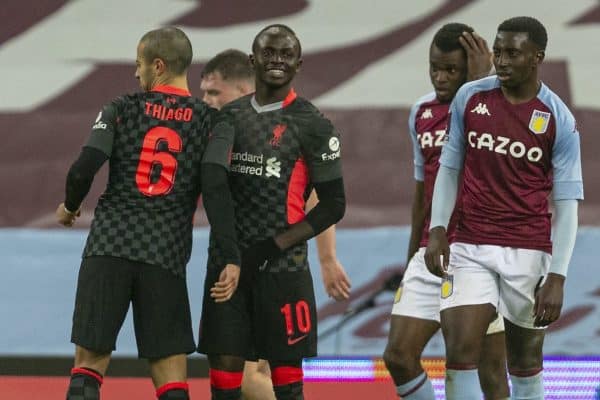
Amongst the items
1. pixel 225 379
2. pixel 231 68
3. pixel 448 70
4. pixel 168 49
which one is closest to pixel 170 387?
pixel 225 379

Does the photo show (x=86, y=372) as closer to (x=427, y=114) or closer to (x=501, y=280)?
(x=501, y=280)

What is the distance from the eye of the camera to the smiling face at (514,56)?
4.57 metres

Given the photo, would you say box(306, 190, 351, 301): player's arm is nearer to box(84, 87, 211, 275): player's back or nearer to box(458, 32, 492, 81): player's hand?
box(84, 87, 211, 275): player's back

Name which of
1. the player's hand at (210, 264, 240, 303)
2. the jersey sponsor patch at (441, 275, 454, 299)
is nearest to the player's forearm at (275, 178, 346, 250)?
the player's hand at (210, 264, 240, 303)

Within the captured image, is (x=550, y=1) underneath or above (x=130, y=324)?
above

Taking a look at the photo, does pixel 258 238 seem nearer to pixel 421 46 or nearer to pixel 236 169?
pixel 236 169

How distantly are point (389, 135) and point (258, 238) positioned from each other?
3.50 m

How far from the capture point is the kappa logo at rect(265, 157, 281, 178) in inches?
181

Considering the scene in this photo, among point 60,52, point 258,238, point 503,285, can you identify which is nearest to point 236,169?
point 258,238

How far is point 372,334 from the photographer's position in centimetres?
775

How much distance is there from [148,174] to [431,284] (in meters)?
1.31

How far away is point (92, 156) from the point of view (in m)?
4.40

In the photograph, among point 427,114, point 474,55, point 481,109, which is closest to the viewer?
point 481,109

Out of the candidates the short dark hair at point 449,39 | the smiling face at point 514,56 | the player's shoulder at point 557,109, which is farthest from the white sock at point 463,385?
the short dark hair at point 449,39
